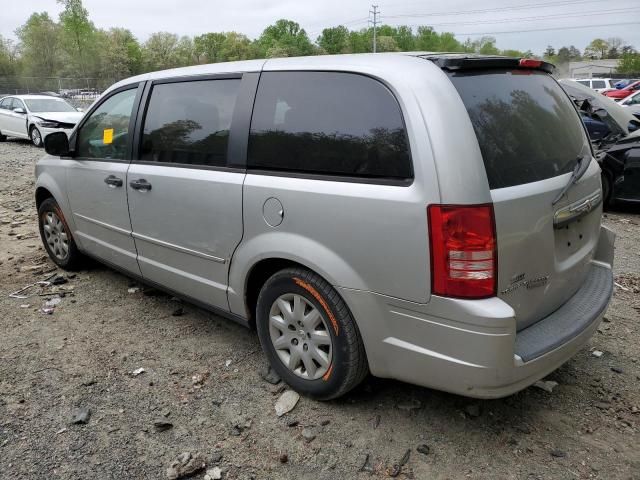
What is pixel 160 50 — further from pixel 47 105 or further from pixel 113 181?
pixel 113 181

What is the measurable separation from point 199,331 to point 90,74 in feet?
208

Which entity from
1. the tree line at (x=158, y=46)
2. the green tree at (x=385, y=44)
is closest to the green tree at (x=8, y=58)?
the tree line at (x=158, y=46)

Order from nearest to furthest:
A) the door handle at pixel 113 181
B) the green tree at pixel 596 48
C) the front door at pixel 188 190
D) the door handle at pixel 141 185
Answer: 1. the front door at pixel 188 190
2. the door handle at pixel 141 185
3. the door handle at pixel 113 181
4. the green tree at pixel 596 48

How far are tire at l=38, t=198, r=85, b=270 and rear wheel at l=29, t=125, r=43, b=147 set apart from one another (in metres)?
11.8

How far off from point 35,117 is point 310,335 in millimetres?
15575

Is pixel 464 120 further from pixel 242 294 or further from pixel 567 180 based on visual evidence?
pixel 242 294

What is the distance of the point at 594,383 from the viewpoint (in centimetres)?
322

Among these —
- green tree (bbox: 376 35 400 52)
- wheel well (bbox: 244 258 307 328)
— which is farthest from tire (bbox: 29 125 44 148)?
green tree (bbox: 376 35 400 52)

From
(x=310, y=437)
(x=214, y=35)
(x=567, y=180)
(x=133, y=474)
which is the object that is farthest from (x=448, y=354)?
(x=214, y=35)

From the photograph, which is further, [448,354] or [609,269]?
[609,269]

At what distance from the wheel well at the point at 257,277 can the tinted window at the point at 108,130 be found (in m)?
1.54

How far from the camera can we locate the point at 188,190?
3.38 m

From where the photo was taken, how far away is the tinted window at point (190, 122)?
330 centimetres

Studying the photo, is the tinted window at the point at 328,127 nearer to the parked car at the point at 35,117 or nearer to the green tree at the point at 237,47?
the parked car at the point at 35,117
